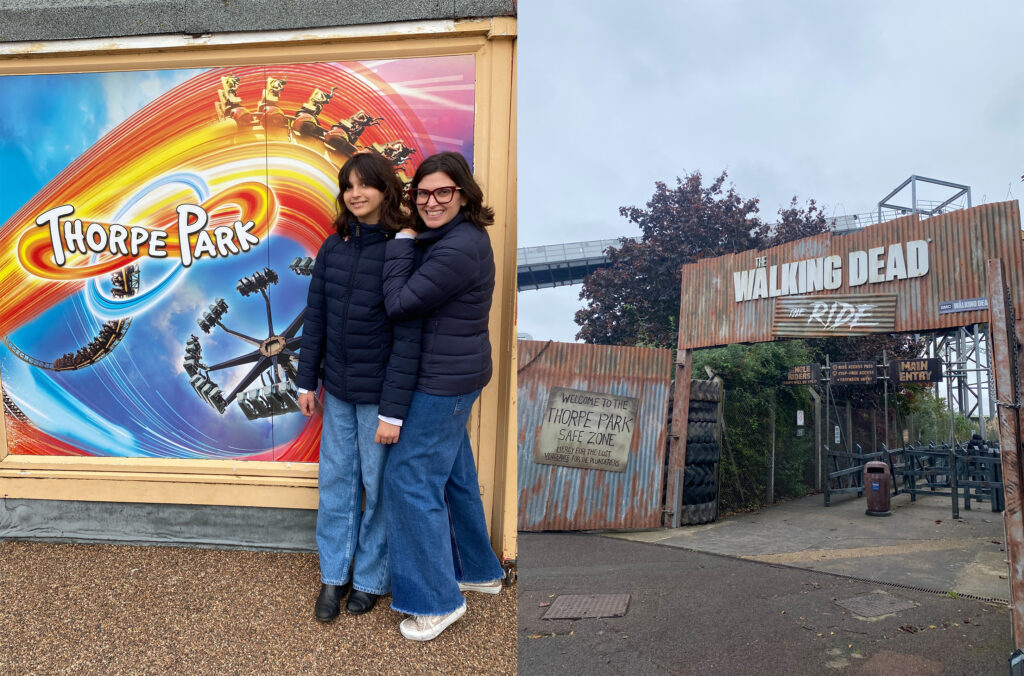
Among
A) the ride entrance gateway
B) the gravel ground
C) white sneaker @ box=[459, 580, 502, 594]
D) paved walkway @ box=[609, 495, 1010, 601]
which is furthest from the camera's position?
white sneaker @ box=[459, 580, 502, 594]

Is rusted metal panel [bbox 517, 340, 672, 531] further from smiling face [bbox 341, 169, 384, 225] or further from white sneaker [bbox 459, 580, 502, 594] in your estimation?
smiling face [bbox 341, 169, 384, 225]

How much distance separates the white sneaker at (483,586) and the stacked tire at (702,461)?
762 millimetres

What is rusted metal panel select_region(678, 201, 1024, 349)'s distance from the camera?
69.7 inches

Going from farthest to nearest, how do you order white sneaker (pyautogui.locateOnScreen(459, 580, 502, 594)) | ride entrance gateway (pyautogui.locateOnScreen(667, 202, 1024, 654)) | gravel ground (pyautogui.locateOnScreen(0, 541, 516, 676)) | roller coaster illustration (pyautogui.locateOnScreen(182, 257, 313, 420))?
A: roller coaster illustration (pyautogui.locateOnScreen(182, 257, 313, 420))
white sneaker (pyautogui.locateOnScreen(459, 580, 502, 594))
gravel ground (pyautogui.locateOnScreen(0, 541, 516, 676))
ride entrance gateway (pyautogui.locateOnScreen(667, 202, 1024, 654))

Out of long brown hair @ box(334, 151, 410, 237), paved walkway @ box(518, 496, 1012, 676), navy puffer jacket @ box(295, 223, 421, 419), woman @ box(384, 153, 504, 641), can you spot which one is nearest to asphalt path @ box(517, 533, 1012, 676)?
paved walkway @ box(518, 496, 1012, 676)

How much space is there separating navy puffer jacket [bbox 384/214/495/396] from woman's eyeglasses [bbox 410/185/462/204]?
0.24ft

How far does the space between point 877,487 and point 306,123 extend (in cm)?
237

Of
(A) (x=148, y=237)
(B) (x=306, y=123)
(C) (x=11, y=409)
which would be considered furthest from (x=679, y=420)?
(C) (x=11, y=409)

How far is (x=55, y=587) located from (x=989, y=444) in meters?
3.07

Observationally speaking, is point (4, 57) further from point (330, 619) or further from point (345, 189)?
point (330, 619)

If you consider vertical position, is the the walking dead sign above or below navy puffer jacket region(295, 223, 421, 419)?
below

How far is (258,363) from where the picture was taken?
3.02m

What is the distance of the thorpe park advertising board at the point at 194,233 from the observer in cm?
288

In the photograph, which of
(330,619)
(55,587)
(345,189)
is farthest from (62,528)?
(345,189)
